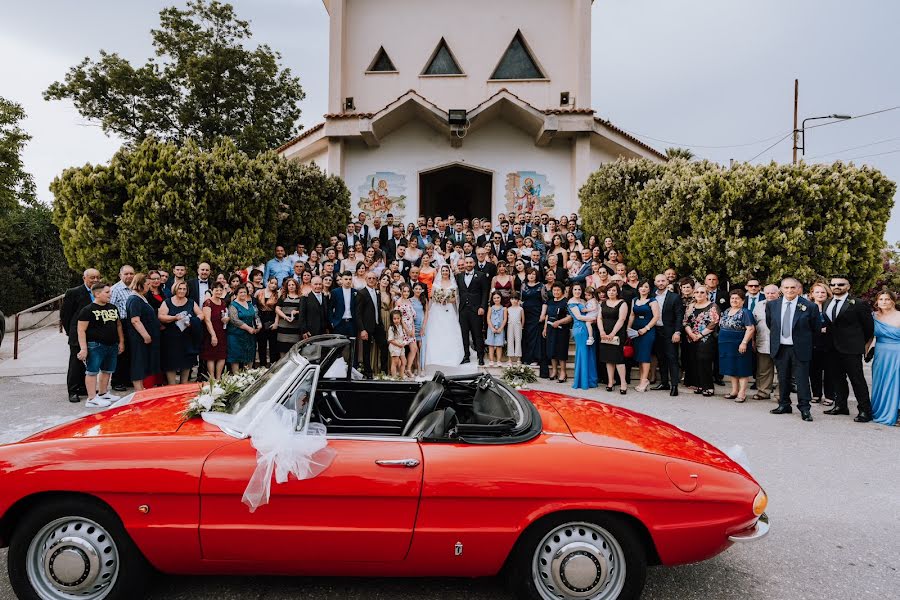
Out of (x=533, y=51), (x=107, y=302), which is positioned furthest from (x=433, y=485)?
(x=533, y=51)

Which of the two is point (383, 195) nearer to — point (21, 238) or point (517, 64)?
point (517, 64)

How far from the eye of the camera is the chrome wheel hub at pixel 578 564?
10.0ft

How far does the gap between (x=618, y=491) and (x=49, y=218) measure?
26070 millimetres

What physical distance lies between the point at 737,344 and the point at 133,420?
28.9 feet

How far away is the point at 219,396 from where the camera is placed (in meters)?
3.74

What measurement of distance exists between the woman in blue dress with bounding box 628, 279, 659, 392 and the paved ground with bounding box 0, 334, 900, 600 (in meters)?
1.69

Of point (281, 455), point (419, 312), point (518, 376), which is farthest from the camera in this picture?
point (419, 312)

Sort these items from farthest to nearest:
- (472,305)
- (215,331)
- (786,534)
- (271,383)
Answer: (472,305) → (215,331) → (786,534) → (271,383)

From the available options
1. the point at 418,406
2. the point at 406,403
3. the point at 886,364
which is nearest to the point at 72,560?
the point at 418,406

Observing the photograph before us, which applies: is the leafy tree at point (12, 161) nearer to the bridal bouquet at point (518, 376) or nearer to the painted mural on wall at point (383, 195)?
the painted mural on wall at point (383, 195)

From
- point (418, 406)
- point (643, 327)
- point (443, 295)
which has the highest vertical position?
point (443, 295)

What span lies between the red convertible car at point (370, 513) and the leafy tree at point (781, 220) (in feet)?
29.4

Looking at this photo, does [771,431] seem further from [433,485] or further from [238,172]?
[238,172]

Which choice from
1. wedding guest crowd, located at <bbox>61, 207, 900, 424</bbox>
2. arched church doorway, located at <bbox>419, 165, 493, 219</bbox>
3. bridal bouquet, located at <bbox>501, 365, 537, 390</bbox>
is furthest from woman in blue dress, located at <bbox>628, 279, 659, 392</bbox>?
arched church doorway, located at <bbox>419, 165, 493, 219</bbox>
